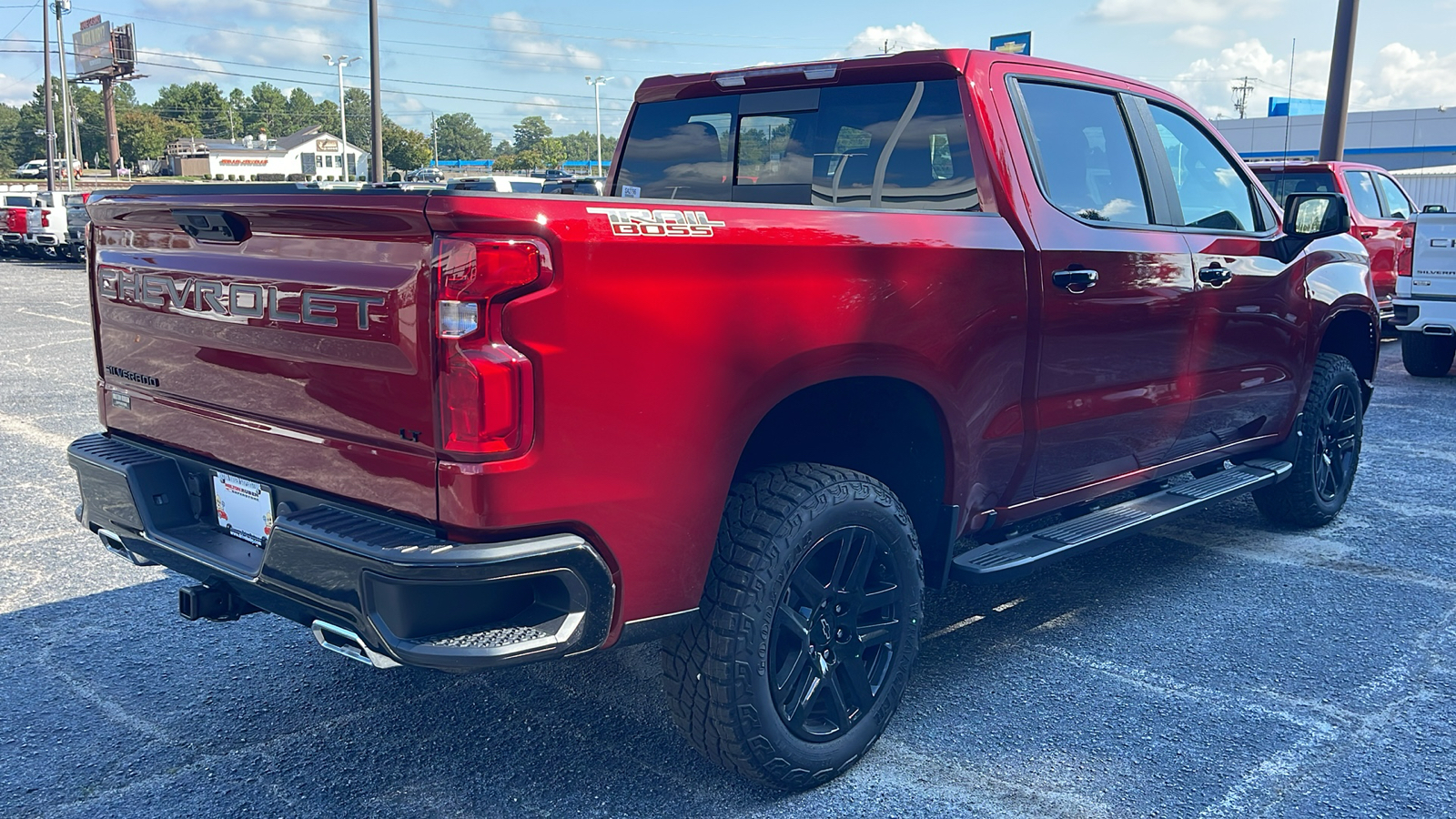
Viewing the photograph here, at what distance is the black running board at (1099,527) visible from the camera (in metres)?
3.54

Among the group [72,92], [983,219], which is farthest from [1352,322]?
[72,92]

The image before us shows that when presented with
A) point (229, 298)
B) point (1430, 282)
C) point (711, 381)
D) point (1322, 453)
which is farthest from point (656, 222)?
point (1430, 282)

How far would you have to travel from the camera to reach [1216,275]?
4.30m

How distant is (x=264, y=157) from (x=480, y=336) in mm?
136138

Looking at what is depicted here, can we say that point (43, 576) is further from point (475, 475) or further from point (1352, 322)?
point (1352, 322)

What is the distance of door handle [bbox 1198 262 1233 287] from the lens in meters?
4.24

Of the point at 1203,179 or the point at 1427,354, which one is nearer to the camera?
the point at 1203,179

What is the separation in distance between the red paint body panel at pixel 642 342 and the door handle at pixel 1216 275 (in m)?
0.39

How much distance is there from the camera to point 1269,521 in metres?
5.69

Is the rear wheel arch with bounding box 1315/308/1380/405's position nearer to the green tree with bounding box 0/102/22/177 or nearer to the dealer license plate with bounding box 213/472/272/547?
the dealer license plate with bounding box 213/472/272/547

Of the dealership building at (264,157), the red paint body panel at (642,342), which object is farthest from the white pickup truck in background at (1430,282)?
the dealership building at (264,157)

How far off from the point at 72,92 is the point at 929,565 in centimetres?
18321

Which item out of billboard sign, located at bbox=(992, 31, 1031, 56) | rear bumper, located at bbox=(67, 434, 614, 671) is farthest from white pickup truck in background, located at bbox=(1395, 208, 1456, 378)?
billboard sign, located at bbox=(992, 31, 1031, 56)

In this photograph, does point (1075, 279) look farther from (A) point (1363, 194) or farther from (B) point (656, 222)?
(A) point (1363, 194)
